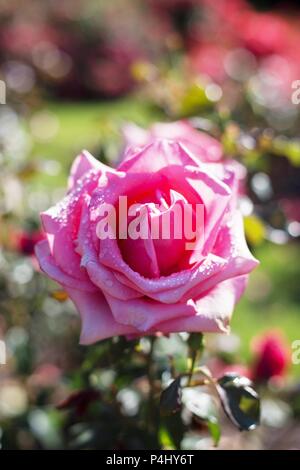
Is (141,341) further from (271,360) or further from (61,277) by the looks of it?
(271,360)

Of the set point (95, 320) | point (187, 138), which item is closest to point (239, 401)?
point (95, 320)

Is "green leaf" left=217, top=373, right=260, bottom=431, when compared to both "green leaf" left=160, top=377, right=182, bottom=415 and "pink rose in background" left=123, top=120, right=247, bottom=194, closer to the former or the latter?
"green leaf" left=160, top=377, right=182, bottom=415

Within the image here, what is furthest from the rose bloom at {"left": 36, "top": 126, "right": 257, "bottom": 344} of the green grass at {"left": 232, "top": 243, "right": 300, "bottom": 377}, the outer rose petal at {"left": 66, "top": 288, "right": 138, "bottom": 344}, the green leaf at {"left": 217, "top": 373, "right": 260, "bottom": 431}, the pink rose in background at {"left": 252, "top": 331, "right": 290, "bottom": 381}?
the green grass at {"left": 232, "top": 243, "right": 300, "bottom": 377}

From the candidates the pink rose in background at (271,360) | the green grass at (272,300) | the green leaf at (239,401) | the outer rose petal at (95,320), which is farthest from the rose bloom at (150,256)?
the green grass at (272,300)

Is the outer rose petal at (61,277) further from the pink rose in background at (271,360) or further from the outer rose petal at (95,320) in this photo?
the pink rose in background at (271,360)

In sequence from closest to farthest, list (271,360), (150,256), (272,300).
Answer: (150,256) → (271,360) → (272,300)

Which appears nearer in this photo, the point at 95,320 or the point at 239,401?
the point at 95,320
